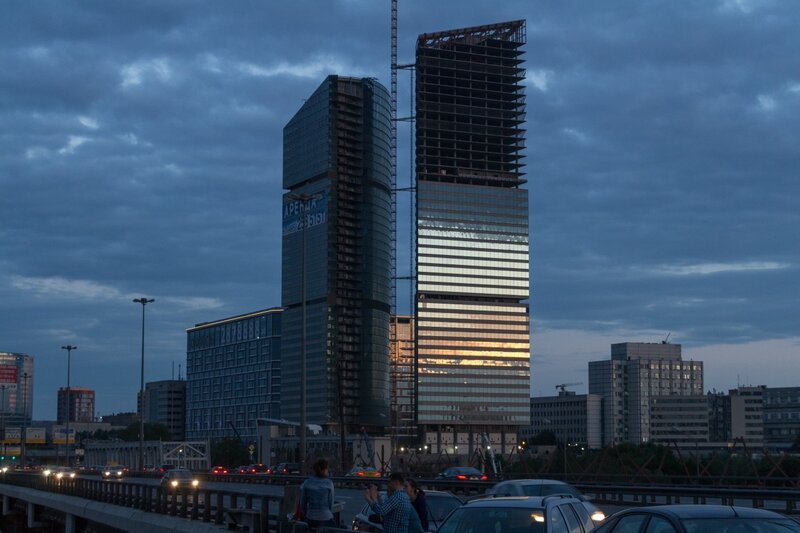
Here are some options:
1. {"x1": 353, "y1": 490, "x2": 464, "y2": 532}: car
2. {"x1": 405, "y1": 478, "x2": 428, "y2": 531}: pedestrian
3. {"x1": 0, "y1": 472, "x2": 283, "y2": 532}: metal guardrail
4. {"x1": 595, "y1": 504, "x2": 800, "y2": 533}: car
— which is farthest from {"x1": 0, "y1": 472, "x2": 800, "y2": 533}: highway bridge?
{"x1": 595, "y1": 504, "x2": 800, "y2": 533}: car

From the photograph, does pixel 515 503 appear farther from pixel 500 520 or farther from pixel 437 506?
pixel 437 506

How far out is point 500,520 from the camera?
15.1 m

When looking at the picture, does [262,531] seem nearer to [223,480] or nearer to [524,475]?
[524,475]

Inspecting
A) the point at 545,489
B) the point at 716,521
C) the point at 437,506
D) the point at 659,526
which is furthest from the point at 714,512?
the point at 545,489

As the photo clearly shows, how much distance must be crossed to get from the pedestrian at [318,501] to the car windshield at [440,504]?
331 cm

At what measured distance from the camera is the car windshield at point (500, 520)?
1510 cm

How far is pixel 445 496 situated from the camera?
2336 cm

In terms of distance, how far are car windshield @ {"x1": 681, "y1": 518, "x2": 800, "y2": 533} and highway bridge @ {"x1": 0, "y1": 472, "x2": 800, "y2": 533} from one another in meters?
13.6

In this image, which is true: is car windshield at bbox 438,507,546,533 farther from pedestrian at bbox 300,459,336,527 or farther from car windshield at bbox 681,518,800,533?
pedestrian at bbox 300,459,336,527

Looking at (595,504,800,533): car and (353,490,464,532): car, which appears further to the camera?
(353,490,464,532): car

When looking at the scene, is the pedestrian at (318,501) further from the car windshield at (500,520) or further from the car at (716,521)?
the car at (716,521)

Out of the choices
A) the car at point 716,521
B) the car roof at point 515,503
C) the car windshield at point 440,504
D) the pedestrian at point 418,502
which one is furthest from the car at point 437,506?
the car at point 716,521

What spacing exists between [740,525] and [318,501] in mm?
10347

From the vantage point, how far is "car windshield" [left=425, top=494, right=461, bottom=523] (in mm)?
23031
